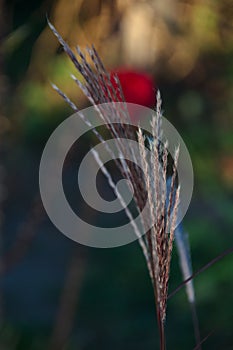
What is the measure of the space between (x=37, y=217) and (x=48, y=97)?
391 millimetres

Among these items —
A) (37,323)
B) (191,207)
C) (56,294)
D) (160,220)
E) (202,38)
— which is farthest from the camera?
(191,207)

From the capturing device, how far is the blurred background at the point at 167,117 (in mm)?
1407

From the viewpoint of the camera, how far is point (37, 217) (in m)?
1.40

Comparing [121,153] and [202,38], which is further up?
[202,38]

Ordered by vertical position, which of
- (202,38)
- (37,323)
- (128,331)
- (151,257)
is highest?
(202,38)

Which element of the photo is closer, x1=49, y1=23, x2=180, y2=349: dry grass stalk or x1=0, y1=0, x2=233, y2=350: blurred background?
x1=49, y1=23, x2=180, y2=349: dry grass stalk

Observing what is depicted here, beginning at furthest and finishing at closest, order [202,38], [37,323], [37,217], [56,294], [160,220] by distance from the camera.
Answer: [56,294], [37,323], [202,38], [37,217], [160,220]

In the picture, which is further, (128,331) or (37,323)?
(37,323)

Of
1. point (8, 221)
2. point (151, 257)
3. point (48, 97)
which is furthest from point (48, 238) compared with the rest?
point (151, 257)

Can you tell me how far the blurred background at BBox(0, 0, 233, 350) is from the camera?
1.41 metres

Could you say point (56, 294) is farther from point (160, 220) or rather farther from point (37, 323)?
point (160, 220)

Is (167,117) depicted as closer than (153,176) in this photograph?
No

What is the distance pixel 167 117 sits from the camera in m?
2.00

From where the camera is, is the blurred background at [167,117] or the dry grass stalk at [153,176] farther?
the blurred background at [167,117]
